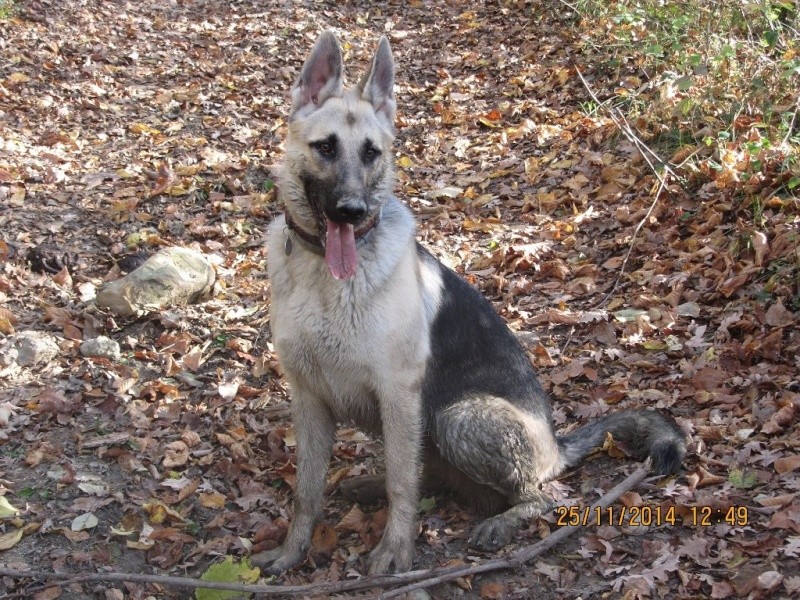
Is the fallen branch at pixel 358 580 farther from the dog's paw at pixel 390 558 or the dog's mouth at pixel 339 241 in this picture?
the dog's mouth at pixel 339 241

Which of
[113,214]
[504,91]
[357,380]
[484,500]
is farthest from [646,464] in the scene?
[504,91]

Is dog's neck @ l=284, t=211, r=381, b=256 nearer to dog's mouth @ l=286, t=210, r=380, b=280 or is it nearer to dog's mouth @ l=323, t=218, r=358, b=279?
dog's mouth @ l=286, t=210, r=380, b=280

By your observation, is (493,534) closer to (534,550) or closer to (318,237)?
(534,550)

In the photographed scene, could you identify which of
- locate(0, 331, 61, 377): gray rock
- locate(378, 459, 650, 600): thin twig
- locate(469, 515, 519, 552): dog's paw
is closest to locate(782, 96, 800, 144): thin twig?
locate(378, 459, 650, 600): thin twig

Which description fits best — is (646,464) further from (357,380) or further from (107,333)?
(107,333)

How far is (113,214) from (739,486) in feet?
19.8

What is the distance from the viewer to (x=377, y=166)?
14.0ft

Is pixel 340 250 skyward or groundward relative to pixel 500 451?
skyward

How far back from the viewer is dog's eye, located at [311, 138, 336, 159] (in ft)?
13.5

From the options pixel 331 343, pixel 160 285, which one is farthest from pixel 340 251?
pixel 160 285

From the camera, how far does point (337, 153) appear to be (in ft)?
13.5

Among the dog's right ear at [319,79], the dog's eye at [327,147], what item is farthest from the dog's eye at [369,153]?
the dog's right ear at [319,79]

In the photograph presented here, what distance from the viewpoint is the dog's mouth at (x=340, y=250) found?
4020 mm
